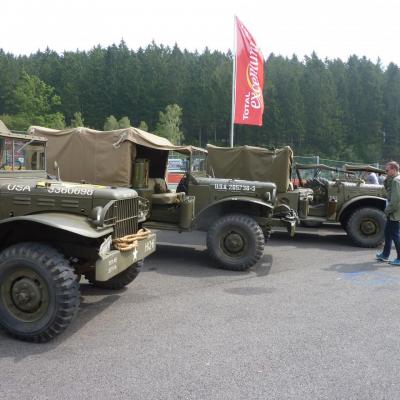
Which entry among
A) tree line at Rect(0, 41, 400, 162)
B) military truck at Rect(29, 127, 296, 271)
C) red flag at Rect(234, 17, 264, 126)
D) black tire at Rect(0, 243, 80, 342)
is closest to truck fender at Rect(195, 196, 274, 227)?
military truck at Rect(29, 127, 296, 271)

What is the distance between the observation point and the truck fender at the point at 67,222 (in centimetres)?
372

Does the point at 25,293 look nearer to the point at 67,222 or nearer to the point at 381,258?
the point at 67,222

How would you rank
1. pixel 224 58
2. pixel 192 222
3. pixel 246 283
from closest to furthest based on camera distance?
pixel 246 283, pixel 192 222, pixel 224 58

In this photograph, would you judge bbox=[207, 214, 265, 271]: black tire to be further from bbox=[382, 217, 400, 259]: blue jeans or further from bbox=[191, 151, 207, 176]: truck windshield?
bbox=[382, 217, 400, 259]: blue jeans

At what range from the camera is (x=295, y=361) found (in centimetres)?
354

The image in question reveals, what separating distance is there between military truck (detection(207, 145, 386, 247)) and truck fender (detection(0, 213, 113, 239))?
4775 mm

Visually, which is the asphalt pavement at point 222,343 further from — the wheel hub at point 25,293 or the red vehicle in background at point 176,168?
the red vehicle in background at point 176,168

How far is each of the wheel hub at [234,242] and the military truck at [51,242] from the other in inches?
79.7

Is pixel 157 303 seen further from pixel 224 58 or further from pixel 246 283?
pixel 224 58

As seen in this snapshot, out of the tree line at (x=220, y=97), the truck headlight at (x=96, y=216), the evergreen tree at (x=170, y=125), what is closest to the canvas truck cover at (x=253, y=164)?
the truck headlight at (x=96, y=216)

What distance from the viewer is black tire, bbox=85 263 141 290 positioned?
202 inches

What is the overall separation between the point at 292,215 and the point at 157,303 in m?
3.53

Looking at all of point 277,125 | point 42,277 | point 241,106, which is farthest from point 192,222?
point 277,125

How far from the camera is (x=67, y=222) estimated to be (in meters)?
3.88
